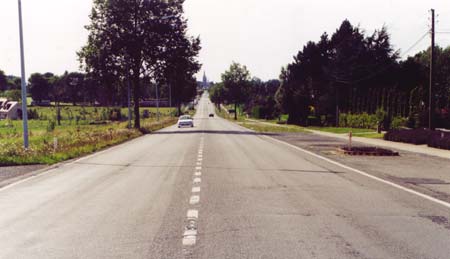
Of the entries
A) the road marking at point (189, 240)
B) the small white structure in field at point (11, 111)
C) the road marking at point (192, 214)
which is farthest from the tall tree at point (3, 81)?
the road marking at point (189, 240)

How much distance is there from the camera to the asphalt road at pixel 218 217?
593cm

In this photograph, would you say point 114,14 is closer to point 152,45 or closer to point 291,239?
point 152,45

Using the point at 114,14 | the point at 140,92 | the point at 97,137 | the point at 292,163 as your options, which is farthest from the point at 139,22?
the point at 292,163

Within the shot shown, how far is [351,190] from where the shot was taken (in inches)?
427

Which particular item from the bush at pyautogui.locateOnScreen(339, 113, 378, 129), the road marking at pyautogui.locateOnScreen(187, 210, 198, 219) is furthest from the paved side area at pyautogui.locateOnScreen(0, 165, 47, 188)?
the bush at pyautogui.locateOnScreen(339, 113, 378, 129)

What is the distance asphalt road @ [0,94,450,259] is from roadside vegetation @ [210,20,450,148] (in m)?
32.5

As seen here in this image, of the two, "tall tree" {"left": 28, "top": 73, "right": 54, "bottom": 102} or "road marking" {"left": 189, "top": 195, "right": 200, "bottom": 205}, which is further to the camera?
"tall tree" {"left": 28, "top": 73, "right": 54, "bottom": 102}

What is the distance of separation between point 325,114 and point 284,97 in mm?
9630

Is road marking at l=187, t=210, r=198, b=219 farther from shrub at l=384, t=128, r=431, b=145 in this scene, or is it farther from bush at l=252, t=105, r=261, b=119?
bush at l=252, t=105, r=261, b=119

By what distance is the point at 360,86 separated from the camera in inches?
2574

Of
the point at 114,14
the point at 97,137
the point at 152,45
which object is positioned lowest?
the point at 97,137

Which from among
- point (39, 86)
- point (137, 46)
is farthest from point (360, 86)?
point (39, 86)

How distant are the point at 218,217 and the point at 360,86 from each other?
6076cm

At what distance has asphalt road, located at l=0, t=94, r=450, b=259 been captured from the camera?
5930 mm
